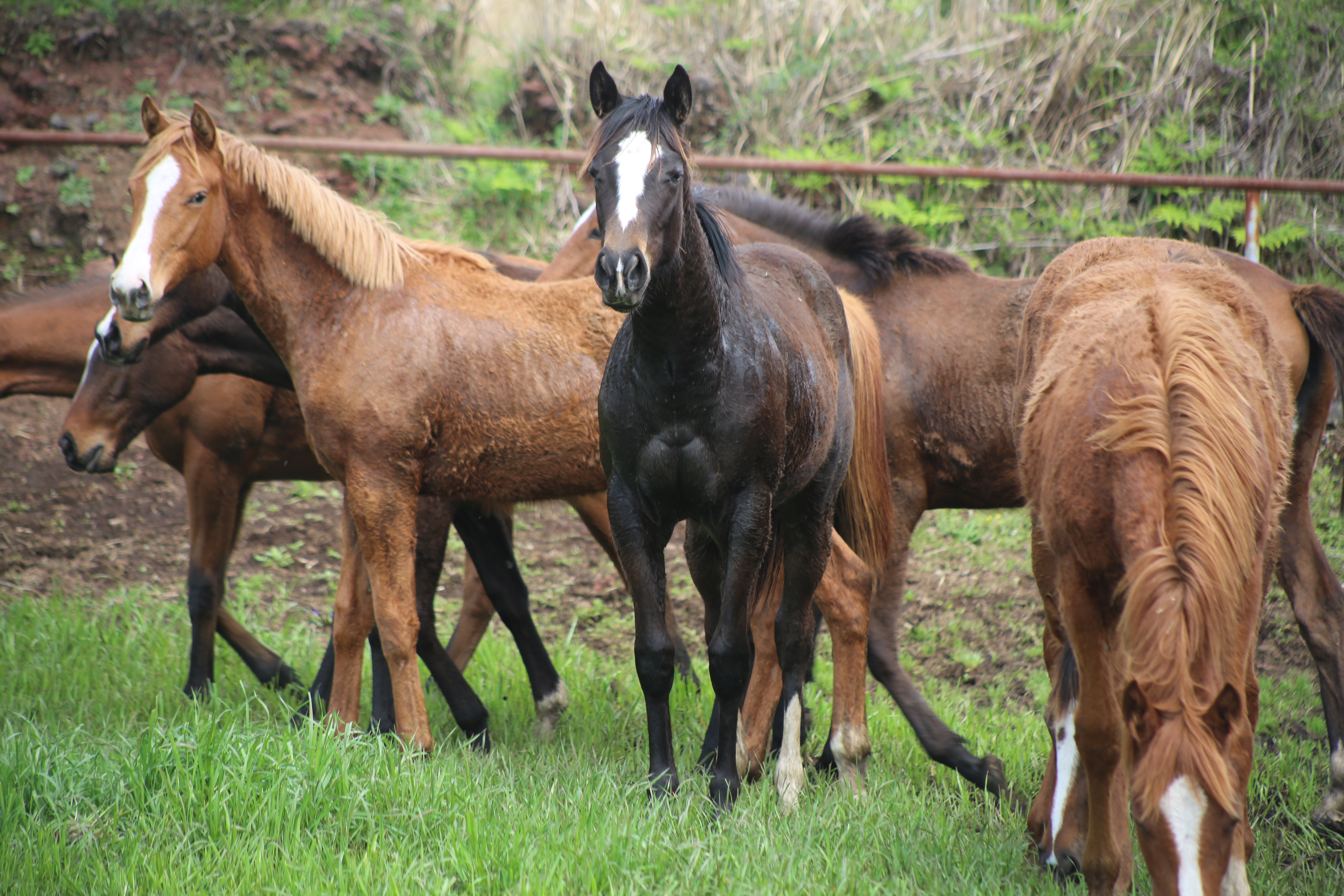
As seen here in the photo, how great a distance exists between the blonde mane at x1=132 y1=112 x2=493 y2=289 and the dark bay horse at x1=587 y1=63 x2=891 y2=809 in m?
1.37

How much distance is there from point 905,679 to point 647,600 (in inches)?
62.8

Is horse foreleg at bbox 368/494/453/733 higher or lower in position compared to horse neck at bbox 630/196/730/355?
lower

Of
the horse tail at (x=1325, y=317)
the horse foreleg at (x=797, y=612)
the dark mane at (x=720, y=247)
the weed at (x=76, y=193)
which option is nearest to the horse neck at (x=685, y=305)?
the dark mane at (x=720, y=247)

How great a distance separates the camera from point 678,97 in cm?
355

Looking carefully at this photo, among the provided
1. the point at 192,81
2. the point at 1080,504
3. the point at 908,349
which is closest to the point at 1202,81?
the point at 908,349

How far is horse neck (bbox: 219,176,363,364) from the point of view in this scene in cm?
449

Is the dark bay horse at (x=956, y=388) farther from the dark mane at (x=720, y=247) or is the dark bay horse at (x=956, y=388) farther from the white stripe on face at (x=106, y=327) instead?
the white stripe on face at (x=106, y=327)

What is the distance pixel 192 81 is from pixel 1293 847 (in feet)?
36.4

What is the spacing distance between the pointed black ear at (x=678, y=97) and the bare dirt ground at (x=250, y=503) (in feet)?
11.9

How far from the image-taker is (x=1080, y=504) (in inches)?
116

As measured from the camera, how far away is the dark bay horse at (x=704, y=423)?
11.1ft

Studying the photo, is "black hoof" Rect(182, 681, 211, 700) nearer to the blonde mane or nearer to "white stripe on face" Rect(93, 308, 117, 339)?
"white stripe on face" Rect(93, 308, 117, 339)

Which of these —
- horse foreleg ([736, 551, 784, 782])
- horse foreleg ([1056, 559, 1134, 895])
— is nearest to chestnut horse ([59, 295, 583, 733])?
horse foreleg ([736, 551, 784, 782])

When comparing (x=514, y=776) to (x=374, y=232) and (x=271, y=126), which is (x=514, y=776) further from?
(x=271, y=126)
